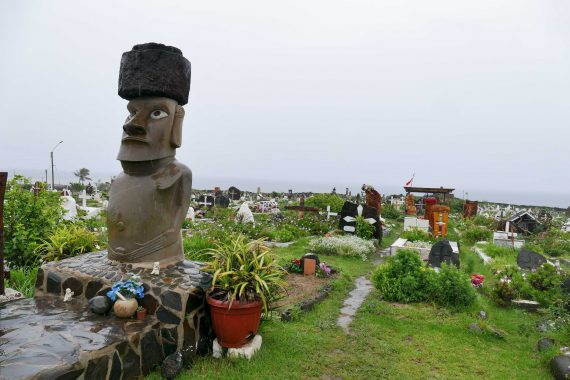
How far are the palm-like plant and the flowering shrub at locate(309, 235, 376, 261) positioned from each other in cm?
802

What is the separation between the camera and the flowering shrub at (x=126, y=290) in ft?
16.4

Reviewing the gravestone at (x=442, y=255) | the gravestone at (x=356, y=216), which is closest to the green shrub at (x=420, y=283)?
the gravestone at (x=442, y=255)

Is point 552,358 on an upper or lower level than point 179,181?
lower

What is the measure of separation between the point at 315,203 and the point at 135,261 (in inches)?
893

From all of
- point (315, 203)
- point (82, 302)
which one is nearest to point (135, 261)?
point (82, 302)

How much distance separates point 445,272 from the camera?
8.17 metres

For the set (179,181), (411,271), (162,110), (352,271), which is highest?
(162,110)

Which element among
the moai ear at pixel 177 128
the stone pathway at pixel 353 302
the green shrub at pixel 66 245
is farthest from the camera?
the green shrub at pixel 66 245

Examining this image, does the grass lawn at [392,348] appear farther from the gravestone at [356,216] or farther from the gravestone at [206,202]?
the gravestone at [206,202]

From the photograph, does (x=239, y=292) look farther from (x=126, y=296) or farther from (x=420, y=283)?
(x=420, y=283)

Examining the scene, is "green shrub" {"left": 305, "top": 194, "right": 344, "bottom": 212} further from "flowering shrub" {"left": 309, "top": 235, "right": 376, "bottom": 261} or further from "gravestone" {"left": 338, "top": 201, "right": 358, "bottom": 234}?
"flowering shrub" {"left": 309, "top": 235, "right": 376, "bottom": 261}

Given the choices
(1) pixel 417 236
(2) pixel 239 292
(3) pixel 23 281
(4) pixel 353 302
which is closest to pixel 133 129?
(2) pixel 239 292

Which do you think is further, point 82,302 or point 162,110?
point 162,110

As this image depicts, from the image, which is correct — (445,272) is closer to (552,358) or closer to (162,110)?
(552,358)
